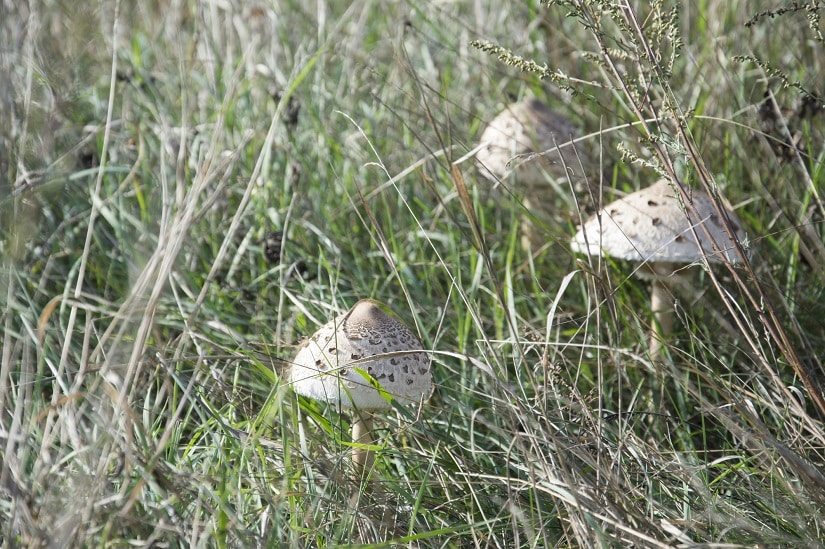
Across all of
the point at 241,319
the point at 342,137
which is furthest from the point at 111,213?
the point at 342,137

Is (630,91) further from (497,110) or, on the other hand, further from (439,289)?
(497,110)

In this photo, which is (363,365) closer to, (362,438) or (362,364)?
(362,364)

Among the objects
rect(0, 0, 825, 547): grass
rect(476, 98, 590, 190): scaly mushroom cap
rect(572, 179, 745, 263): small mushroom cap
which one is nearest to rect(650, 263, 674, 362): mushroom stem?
rect(0, 0, 825, 547): grass

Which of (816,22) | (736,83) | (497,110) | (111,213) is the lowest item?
(111,213)

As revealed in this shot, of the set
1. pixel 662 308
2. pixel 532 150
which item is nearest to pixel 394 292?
pixel 532 150

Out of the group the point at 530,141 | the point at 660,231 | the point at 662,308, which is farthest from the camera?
the point at 530,141

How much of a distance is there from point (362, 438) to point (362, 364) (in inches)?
9.8

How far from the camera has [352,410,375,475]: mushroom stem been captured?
2000 mm

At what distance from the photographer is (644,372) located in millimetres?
2457

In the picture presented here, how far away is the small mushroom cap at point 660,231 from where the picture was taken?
88.0 inches

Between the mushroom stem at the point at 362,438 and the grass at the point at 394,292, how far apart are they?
38 mm

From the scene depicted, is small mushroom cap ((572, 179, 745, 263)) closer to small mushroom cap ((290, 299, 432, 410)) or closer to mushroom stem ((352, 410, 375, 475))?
small mushroom cap ((290, 299, 432, 410))

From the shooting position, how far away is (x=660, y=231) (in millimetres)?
2256

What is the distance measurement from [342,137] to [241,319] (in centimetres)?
107
